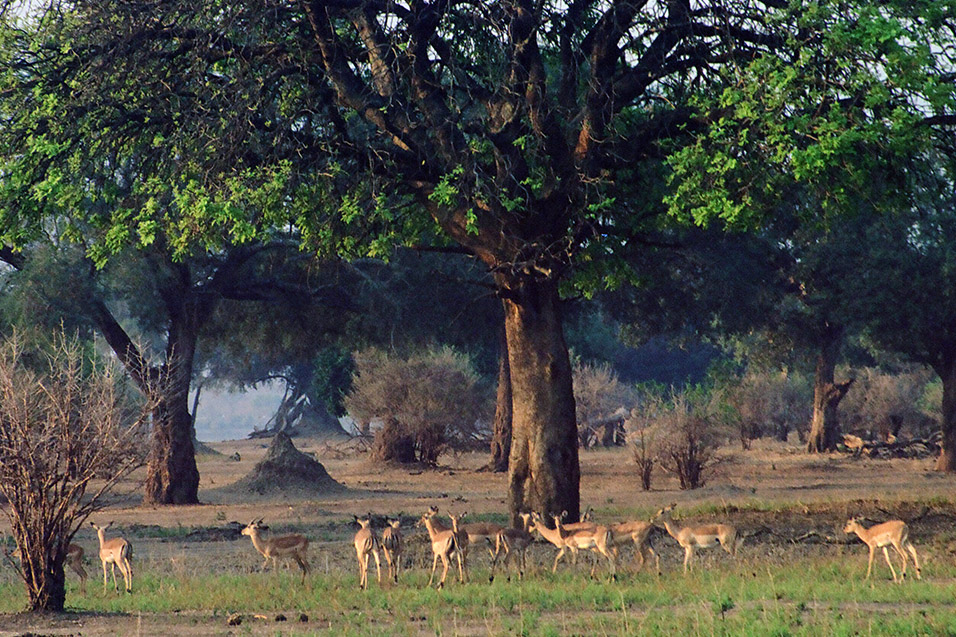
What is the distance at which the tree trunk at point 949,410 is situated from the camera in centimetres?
3166

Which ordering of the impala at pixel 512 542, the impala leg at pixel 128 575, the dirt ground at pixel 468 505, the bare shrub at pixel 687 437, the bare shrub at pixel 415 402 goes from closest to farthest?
the impala leg at pixel 128 575 → the impala at pixel 512 542 → the dirt ground at pixel 468 505 → the bare shrub at pixel 687 437 → the bare shrub at pixel 415 402

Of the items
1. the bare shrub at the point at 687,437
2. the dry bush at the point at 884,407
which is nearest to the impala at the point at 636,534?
the bare shrub at the point at 687,437

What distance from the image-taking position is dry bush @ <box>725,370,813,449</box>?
51.0 metres

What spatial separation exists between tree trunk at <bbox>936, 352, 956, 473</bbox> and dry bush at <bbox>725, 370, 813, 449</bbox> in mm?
17106

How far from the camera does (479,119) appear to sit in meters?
16.4

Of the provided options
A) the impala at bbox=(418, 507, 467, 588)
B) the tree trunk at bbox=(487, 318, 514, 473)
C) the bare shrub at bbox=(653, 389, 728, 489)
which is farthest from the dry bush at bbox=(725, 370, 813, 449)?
the impala at bbox=(418, 507, 467, 588)

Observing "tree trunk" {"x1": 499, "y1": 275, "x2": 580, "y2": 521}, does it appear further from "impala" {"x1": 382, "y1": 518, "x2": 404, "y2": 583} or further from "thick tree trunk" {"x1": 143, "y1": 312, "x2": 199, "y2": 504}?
"thick tree trunk" {"x1": 143, "y1": 312, "x2": 199, "y2": 504}

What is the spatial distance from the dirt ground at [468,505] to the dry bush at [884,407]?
7369mm

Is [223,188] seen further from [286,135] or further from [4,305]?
[4,305]

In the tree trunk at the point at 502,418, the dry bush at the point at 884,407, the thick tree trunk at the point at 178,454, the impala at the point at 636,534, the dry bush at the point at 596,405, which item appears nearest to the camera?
the impala at the point at 636,534

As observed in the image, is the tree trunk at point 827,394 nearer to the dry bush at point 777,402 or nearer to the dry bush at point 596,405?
the dry bush at point 777,402

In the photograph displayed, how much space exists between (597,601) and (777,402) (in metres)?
44.6

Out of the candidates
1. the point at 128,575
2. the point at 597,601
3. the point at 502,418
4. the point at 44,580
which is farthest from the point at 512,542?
the point at 502,418

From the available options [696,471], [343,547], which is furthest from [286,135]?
[696,471]
